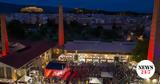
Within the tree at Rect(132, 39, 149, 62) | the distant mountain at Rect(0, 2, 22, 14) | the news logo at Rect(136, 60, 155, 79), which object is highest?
the distant mountain at Rect(0, 2, 22, 14)

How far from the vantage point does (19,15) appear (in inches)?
1731

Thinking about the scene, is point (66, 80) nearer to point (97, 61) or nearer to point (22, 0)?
point (97, 61)

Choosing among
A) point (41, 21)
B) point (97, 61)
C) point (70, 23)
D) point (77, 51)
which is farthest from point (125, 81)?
point (41, 21)

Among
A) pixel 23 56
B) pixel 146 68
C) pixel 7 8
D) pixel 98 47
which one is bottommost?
pixel 98 47

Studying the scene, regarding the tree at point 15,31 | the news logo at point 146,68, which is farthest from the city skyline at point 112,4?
the tree at point 15,31

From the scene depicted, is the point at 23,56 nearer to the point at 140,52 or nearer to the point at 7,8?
the point at 7,8

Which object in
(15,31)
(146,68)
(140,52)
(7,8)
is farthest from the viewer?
(15,31)

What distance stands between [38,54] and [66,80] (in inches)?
154

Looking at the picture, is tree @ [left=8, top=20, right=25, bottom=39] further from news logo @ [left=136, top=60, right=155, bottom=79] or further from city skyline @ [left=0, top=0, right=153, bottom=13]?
news logo @ [left=136, top=60, right=155, bottom=79]

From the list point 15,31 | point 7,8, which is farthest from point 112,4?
point 15,31

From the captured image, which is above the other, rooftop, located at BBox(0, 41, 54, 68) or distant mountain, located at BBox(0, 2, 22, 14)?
distant mountain, located at BBox(0, 2, 22, 14)

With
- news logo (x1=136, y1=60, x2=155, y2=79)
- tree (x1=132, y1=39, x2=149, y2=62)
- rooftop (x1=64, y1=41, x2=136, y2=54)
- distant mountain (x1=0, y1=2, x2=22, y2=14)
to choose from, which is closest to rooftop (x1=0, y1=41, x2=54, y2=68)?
rooftop (x1=64, y1=41, x2=136, y2=54)

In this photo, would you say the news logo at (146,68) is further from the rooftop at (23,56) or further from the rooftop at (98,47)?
the rooftop at (98,47)

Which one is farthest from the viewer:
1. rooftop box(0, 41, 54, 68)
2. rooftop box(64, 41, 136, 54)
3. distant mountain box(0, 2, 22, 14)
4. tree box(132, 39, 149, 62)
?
rooftop box(64, 41, 136, 54)
